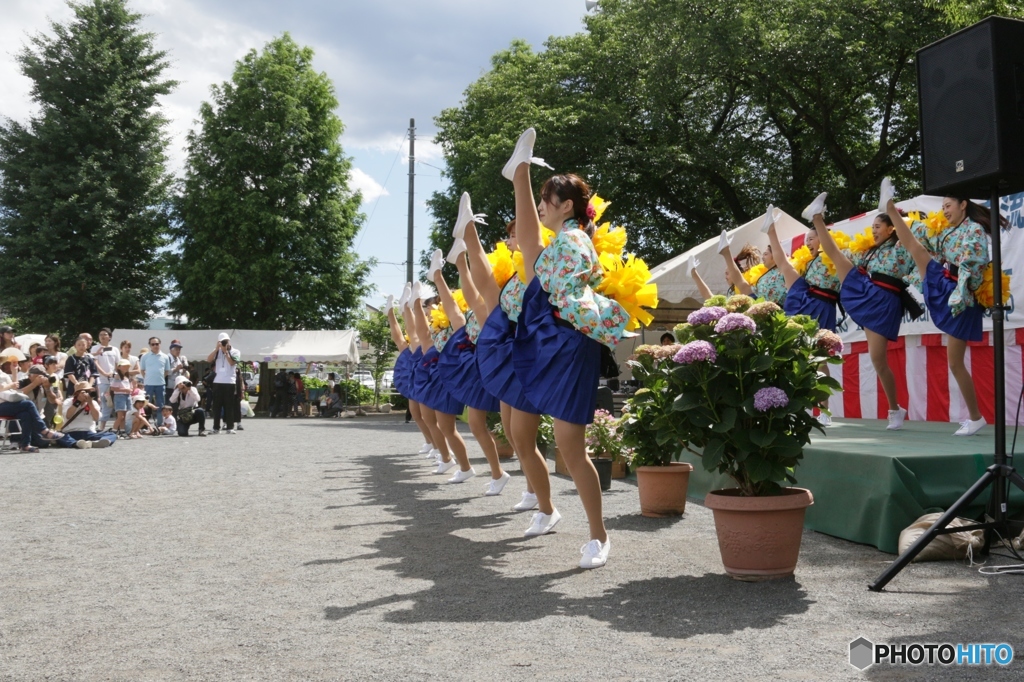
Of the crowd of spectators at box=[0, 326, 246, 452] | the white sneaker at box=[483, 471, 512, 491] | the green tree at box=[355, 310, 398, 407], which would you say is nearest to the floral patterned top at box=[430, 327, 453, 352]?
the white sneaker at box=[483, 471, 512, 491]

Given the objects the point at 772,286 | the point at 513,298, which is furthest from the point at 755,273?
the point at 513,298

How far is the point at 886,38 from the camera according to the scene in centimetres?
2198

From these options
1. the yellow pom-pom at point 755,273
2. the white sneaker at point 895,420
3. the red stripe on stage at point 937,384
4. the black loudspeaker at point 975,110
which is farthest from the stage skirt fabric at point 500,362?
the red stripe on stage at point 937,384

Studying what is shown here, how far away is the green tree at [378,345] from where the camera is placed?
1457 inches

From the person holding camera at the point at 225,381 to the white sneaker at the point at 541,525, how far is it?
523 inches

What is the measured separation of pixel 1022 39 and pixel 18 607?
490 centimetres

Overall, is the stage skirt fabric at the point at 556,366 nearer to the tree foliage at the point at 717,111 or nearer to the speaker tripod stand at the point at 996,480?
the speaker tripod stand at the point at 996,480

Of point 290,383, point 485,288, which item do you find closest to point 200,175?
point 290,383

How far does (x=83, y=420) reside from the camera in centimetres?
1456

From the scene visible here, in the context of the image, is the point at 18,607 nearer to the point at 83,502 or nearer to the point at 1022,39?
the point at 83,502

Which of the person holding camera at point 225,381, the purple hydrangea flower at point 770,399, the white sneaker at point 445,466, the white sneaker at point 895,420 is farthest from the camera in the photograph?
the person holding camera at point 225,381

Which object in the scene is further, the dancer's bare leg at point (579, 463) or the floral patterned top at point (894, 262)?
the floral patterned top at point (894, 262)

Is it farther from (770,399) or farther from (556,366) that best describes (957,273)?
(556,366)

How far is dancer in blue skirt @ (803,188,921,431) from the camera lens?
728 centimetres
